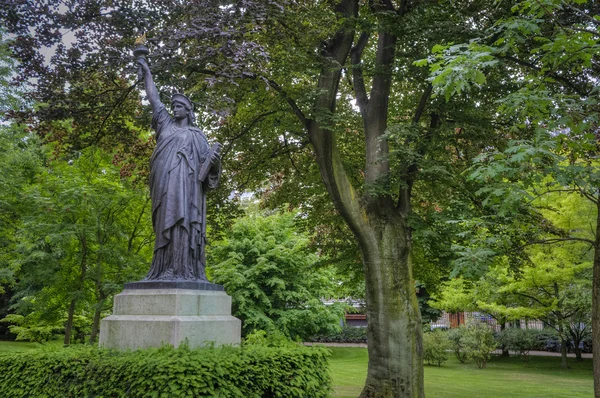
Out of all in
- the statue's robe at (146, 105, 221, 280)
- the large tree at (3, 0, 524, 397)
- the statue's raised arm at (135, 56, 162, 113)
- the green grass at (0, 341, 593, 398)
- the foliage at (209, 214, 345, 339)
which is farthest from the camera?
the foliage at (209, 214, 345, 339)

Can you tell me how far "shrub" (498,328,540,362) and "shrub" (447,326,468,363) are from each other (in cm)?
262

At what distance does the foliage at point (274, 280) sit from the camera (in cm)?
2330

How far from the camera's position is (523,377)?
20.9m

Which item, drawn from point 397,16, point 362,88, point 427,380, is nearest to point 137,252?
point 362,88

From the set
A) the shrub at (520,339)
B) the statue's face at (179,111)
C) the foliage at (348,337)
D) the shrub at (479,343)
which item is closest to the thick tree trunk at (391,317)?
the statue's face at (179,111)

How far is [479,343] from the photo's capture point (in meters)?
25.3

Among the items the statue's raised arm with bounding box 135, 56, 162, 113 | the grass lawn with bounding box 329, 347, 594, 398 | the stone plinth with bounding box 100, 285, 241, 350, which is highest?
the statue's raised arm with bounding box 135, 56, 162, 113

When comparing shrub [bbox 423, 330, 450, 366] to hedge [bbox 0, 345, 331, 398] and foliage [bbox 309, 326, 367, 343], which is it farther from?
hedge [bbox 0, 345, 331, 398]

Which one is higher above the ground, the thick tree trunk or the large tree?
the large tree

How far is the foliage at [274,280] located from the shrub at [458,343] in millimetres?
5884

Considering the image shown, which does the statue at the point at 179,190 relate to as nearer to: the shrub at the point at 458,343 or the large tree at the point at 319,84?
the large tree at the point at 319,84

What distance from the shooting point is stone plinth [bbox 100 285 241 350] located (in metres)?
6.32

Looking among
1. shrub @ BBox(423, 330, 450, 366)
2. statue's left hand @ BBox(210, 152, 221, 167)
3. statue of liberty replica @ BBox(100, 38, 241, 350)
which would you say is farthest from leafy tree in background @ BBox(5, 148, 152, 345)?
shrub @ BBox(423, 330, 450, 366)

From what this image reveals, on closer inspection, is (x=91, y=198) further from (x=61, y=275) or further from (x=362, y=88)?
(x=362, y=88)
